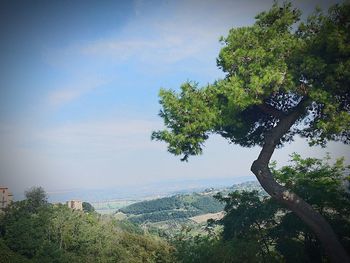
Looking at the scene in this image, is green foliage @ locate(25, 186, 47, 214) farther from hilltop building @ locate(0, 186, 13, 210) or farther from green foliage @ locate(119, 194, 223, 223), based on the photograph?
green foliage @ locate(119, 194, 223, 223)

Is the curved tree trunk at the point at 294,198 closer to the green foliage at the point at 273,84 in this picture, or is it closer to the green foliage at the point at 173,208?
the green foliage at the point at 273,84

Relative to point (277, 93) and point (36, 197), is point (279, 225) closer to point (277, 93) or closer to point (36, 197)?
point (277, 93)

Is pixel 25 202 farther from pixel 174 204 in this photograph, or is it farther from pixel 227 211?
pixel 174 204

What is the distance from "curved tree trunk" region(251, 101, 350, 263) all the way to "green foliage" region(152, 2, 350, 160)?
44cm

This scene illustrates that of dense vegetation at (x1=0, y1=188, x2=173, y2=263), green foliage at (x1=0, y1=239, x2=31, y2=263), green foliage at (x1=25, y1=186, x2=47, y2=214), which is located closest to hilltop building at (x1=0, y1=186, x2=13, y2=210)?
green foliage at (x1=25, y1=186, x2=47, y2=214)

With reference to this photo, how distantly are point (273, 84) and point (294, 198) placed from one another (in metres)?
2.90

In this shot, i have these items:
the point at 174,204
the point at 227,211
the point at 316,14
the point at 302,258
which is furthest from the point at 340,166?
the point at 174,204

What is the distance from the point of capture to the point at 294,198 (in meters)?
8.38

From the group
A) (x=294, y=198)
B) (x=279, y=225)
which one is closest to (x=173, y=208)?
(x=279, y=225)

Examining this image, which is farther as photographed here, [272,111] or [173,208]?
[173,208]

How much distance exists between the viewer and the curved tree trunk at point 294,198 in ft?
25.8

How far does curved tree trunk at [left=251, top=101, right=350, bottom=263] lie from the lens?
787 cm

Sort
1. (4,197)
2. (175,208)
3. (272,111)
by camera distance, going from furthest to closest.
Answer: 1. (175,208)
2. (4,197)
3. (272,111)

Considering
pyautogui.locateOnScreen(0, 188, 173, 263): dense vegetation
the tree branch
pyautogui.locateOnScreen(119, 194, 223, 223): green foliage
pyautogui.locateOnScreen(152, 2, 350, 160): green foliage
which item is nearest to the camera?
pyautogui.locateOnScreen(152, 2, 350, 160): green foliage
